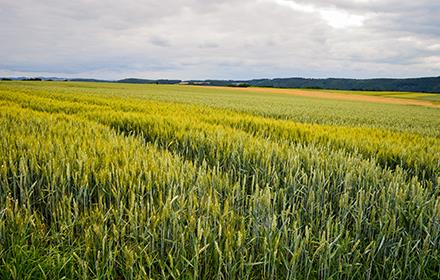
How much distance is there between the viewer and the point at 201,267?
1.74 m

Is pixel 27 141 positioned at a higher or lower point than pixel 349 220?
higher

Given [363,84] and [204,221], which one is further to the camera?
[363,84]

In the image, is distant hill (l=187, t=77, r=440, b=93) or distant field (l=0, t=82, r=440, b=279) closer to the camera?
distant field (l=0, t=82, r=440, b=279)

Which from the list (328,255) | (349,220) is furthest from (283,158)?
(328,255)

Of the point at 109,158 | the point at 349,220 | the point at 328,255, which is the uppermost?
the point at 109,158

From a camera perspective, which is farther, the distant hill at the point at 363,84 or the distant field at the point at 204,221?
the distant hill at the point at 363,84

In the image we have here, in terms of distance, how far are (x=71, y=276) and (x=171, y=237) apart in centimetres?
55

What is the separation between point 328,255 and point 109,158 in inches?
90.3

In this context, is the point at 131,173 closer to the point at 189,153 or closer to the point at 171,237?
the point at 171,237

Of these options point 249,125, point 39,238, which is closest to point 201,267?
point 39,238

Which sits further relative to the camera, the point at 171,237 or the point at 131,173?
the point at 131,173

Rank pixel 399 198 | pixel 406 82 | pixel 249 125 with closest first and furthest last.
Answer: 1. pixel 399 198
2. pixel 249 125
3. pixel 406 82

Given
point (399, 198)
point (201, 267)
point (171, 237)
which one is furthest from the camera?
point (399, 198)

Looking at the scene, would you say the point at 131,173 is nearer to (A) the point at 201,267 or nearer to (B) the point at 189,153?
(A) the point at 201,267
